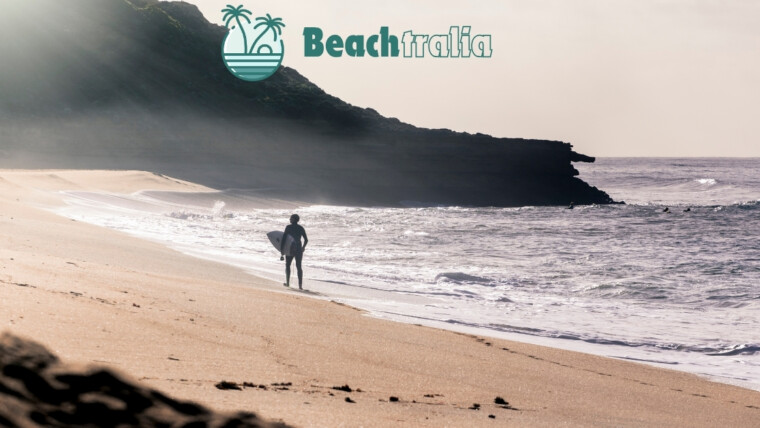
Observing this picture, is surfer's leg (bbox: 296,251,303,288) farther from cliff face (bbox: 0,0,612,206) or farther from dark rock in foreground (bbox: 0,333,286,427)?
cliff face (bbox: 0,0,612,206)

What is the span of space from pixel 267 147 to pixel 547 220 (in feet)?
107

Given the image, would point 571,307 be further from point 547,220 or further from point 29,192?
point 547,220

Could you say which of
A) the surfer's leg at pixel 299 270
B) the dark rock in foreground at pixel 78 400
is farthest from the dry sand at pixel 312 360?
the surfer's leg at pixel 299 270

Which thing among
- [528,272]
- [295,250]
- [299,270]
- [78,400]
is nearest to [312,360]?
[78,400]

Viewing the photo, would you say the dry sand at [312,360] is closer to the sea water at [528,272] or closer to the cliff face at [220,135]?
the sea water at [528,272]

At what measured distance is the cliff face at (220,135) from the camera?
64.2 meters

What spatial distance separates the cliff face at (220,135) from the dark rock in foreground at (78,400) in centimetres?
5333

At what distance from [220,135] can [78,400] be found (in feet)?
229

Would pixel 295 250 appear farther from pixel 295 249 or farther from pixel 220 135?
pixel 220 135

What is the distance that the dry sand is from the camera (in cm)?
505

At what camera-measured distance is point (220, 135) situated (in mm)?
72000

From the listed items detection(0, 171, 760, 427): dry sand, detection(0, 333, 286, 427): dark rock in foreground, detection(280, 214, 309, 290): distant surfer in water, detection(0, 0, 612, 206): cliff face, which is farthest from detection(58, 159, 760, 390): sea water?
detection(0, 0, 612, 206): cliff face

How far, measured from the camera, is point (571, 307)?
14891 millimetres

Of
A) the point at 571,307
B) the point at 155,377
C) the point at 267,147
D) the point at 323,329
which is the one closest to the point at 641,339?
the point at 571,307
